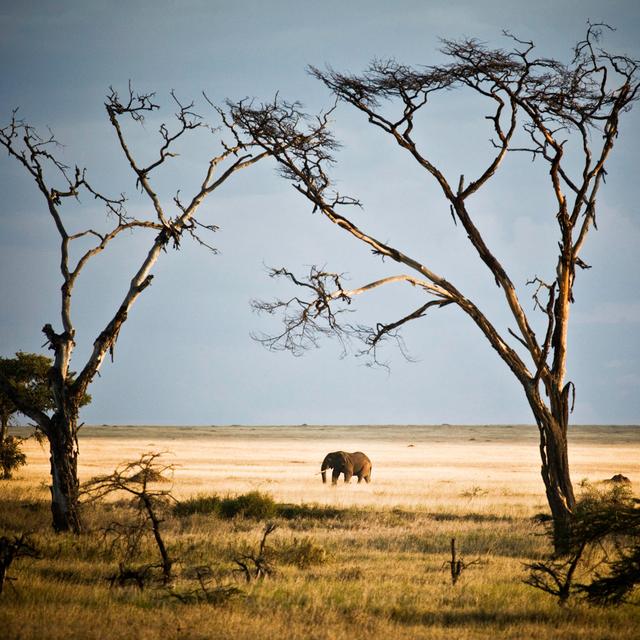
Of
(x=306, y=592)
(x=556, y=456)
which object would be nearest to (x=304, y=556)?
(x=306, y=592)

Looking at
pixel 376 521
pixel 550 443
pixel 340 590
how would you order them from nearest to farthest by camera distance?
1. pixel 340 590
2. pixel 550 443
3. pixel 376 521

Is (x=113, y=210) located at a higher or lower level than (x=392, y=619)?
higher

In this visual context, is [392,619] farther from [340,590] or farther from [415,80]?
[415,80]

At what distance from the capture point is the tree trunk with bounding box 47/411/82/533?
16359mm

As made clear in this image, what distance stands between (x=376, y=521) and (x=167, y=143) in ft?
34.4

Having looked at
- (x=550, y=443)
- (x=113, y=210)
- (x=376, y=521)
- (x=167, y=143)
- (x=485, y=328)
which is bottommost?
(x=376, y=521)

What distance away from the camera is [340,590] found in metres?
11.7

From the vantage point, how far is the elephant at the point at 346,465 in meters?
36.2

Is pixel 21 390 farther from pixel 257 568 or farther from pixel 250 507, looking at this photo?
pixel 257 568

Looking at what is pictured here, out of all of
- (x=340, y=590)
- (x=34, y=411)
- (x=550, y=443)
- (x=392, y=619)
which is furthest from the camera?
(x=34, y=411)

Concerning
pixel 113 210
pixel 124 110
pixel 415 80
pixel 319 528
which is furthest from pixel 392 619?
pixel 124 110

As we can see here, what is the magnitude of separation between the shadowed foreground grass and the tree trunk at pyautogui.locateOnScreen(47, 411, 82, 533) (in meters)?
0.44

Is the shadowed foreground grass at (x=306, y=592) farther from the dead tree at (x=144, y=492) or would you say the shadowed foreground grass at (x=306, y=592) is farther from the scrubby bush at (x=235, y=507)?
the scrubby bush at (x=235, y=507)

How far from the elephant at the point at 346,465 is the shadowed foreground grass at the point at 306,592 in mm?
17363
